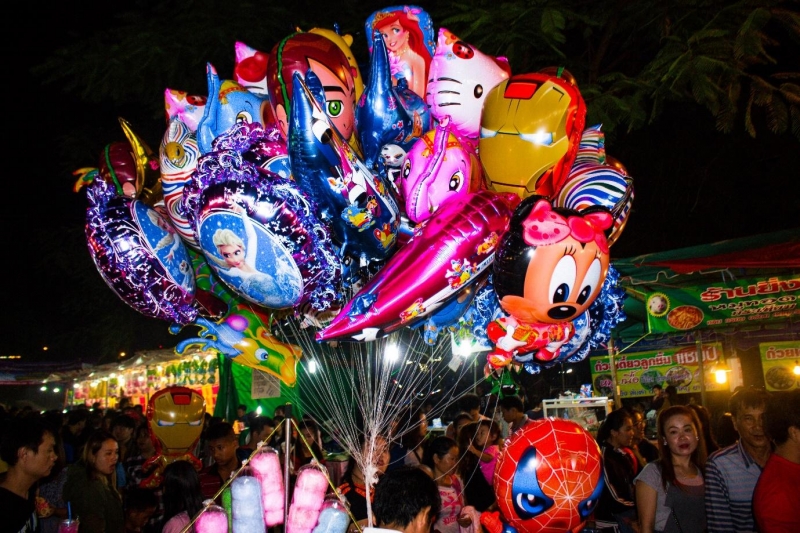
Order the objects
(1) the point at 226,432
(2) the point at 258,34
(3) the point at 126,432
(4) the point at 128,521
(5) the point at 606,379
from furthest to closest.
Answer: (5) the point at 606,379
(3) the point at 126,432
(2) the point at 258,34
(1) the point at 226,432
(4) the point at 128,521

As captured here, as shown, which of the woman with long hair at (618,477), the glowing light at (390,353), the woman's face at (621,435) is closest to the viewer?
the glowing light at (390,353)

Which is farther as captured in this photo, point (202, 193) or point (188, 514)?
point (188, 514)

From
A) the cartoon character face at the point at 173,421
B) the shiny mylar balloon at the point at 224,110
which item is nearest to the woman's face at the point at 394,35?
the shiny mylar balloon at the point at 224,110

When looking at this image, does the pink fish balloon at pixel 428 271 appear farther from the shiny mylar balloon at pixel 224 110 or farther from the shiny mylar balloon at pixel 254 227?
the shiny mylar balloon at pixel 224 110

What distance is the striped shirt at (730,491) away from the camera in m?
3.00

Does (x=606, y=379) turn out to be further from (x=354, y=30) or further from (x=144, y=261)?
(x=144, y=261)

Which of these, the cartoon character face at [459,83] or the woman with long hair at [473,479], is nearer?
the cartoon character face at [459,83]

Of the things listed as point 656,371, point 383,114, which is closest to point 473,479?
point 383,114

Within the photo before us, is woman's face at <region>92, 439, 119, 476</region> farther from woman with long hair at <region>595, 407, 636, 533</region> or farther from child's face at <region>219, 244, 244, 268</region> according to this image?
woman with long hair at <region>595, 407, 636, 533</region>

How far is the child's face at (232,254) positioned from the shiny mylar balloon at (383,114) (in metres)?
0.75

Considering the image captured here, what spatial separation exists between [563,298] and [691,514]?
4.52ft

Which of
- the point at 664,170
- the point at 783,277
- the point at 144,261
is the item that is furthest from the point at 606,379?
the point at 144,261

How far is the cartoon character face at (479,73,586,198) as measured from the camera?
2895mm

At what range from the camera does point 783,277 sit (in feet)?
18.7
